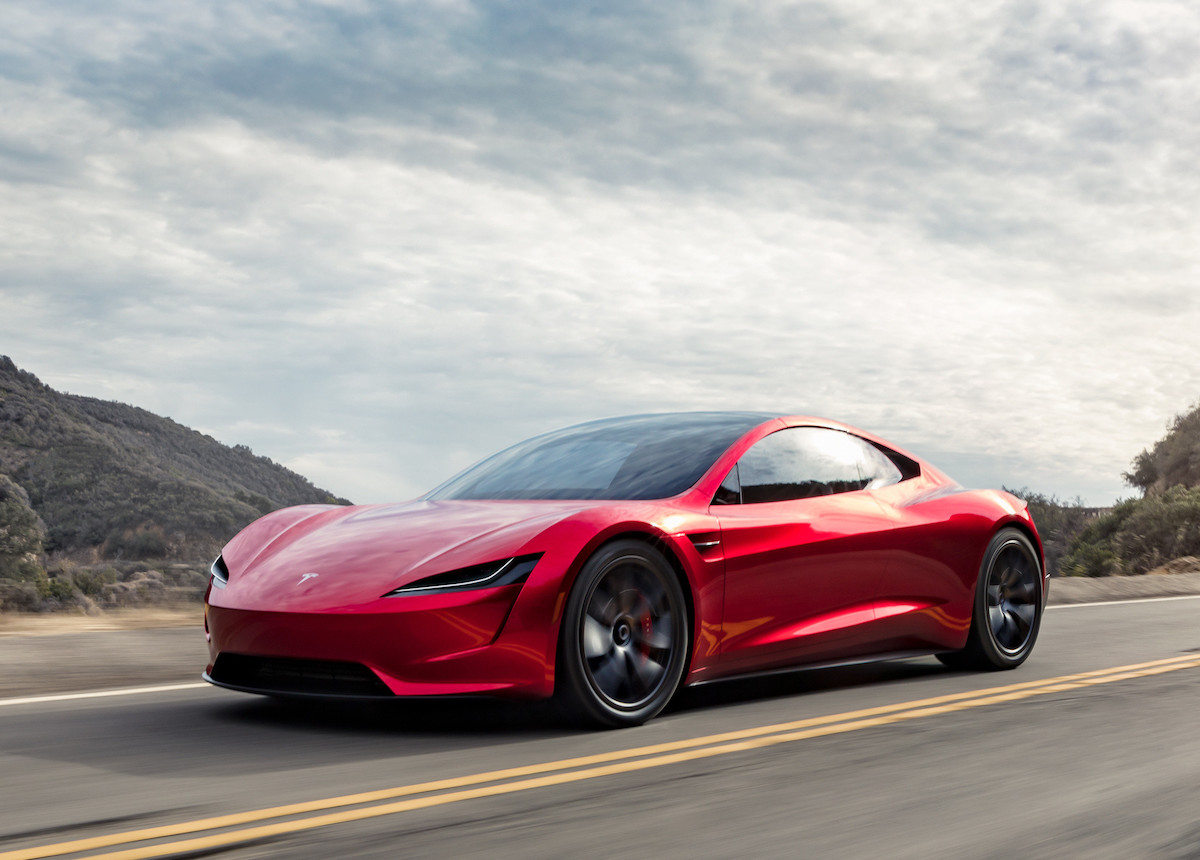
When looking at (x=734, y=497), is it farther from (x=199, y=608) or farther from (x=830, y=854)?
(x=199, y=608)

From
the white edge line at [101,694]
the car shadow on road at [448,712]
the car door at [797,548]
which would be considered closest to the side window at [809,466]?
the car door at [797,548]

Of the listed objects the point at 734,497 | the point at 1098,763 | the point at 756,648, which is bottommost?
the point at 1098,763

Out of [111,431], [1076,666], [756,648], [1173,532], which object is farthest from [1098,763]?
[111,431]

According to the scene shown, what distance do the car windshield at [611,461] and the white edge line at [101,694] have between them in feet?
5.15

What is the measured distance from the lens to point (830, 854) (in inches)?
139

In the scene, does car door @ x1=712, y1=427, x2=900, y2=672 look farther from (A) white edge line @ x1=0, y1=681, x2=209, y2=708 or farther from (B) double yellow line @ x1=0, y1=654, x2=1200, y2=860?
(A) white edge line @ x1=0, y1=681, x2=209, y2=708

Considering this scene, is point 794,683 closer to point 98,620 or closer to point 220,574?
point 220,574

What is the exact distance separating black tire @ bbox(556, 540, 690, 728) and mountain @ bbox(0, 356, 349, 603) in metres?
26.0

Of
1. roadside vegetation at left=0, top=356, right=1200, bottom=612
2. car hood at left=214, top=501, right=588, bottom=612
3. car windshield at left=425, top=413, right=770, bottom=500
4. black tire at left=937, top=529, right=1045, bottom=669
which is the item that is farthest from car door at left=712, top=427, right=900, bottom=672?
roadside vegetation at left=0, top=356, right=1200, bottom=612

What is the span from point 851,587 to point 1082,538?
1296 inches

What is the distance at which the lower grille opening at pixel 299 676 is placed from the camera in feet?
15.9

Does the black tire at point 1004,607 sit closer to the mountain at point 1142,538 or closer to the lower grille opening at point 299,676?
the lower grille opening at point 299,676

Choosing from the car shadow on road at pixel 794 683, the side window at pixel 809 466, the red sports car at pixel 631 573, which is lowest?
the car shadow on road at pixel 794 683

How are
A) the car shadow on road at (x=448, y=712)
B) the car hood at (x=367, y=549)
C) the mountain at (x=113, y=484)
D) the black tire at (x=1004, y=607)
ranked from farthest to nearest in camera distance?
the mountain at (x=113, y=484), the black tire at (x=1004, y=607), the car shadow on road at (x=448, y=712), the car hood at (x=367, y=549)
